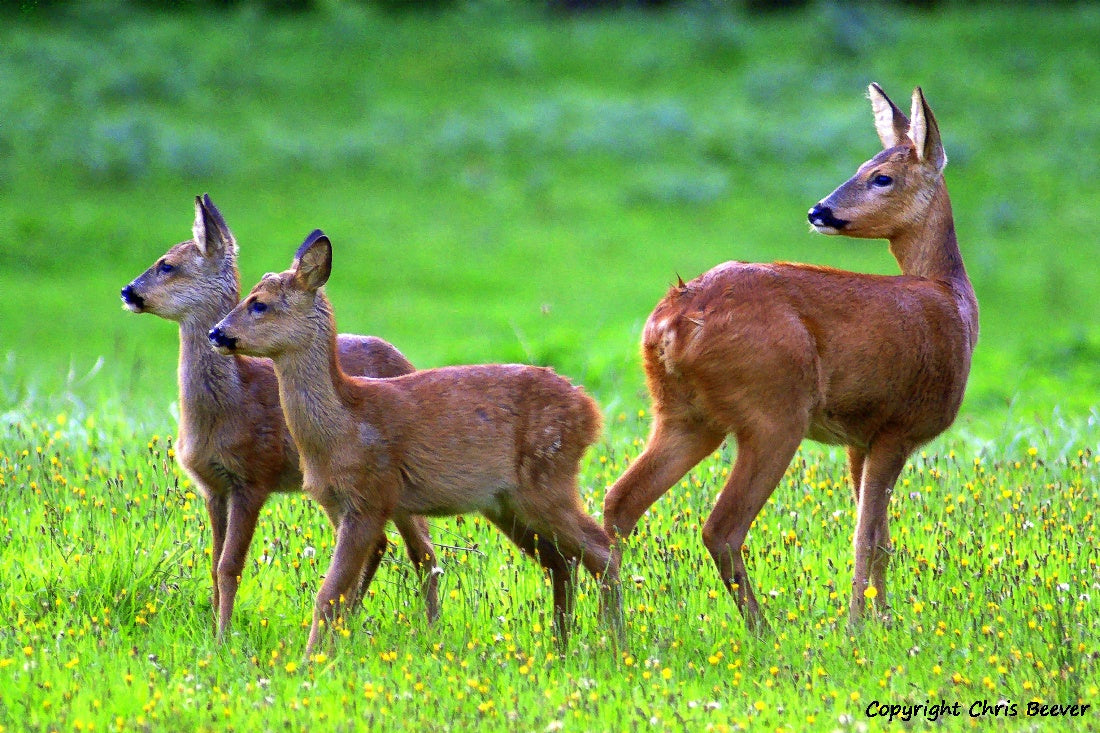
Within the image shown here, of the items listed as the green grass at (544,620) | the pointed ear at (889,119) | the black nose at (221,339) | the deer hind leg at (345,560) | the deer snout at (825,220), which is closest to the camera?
the green grass at (544,620)

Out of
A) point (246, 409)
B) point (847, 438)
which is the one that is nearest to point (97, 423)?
point (246, 409)

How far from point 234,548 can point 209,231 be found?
1.47m

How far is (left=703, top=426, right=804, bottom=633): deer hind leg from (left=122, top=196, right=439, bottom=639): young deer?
1272 millimetres

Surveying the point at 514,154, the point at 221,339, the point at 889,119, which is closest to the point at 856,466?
the point at 889,119

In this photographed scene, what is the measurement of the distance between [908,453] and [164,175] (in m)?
17.0

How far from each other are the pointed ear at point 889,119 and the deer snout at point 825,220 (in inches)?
24.0

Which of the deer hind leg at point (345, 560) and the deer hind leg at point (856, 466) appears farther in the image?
the deer hind leg at point (856, 466)

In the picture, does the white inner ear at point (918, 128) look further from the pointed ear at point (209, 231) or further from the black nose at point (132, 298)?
the black nose at point (132, 298)

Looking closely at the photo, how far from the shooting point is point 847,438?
684cm

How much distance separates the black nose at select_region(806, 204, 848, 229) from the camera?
7383 mm

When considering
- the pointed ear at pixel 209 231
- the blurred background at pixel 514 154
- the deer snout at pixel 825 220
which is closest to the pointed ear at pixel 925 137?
the deer snout at pixel 825 220

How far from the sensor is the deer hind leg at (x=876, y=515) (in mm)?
6664

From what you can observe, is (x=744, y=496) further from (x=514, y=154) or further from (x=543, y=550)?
(x=514, y=154)

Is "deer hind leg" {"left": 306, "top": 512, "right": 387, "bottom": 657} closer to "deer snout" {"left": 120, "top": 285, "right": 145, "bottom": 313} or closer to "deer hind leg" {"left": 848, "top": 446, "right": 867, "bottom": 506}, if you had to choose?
"deer snout" {"left": 120, "top": 285, "right": 145, "bottom": 313}
